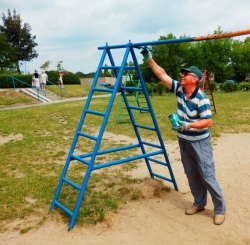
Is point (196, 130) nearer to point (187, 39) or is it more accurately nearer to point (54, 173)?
point (187, 39)

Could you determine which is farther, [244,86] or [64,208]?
[244,86]

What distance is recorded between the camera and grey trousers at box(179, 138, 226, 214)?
3.29 m

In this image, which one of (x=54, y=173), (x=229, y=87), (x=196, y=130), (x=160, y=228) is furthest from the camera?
(x=229, y=87)

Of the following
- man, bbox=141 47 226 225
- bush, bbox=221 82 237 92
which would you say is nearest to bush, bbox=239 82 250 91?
bush, bbox=221 82 237 92

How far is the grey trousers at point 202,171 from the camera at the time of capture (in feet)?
10.8

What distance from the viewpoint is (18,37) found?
31.5 metres

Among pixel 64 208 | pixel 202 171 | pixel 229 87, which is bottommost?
pixel 229 87

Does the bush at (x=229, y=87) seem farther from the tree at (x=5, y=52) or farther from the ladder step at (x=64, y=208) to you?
the ladder step at (x=64, y=208)

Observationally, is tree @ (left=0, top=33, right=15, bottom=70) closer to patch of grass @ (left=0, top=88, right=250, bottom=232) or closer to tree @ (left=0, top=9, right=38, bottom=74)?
tree @ (left=0, top=9, right=38, bottom=74)

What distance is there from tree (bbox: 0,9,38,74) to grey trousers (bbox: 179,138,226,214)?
98.6 feet

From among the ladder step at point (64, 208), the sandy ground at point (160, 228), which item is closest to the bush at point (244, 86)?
the sandy ground at point (160, 228)

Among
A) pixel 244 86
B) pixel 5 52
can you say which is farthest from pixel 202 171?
pixel 244 86

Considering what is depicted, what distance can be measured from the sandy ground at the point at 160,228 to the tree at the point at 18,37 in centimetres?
2972

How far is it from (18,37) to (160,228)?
105 ft
